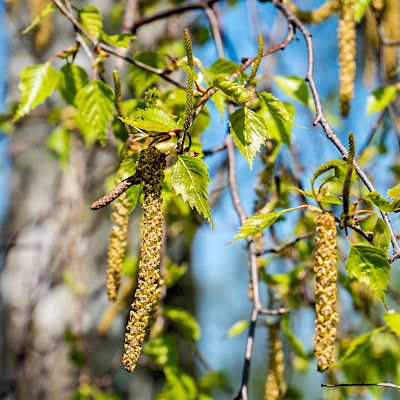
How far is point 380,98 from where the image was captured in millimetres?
1952

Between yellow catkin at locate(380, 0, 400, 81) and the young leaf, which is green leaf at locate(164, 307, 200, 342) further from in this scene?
yellow catkin at locate(380, 0, 400, 81)

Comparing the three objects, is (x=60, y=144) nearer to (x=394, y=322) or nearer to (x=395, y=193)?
(x=394, y=322)

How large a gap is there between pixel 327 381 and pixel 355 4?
1.19 meters

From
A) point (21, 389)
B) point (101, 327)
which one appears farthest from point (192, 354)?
point (21, 389)

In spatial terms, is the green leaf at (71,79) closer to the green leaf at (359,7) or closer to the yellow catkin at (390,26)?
the green leaf at (359,7)

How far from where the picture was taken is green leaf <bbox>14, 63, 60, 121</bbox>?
149cm

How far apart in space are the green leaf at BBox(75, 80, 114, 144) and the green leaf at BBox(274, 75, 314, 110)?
1.58ft

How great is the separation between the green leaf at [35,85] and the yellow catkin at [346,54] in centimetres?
73

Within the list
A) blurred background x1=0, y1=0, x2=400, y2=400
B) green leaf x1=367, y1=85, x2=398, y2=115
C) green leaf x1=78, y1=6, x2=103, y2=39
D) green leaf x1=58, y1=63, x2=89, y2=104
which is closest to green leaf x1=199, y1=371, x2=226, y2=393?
blurred background x1=0, y1=0, x2=400, y2=400

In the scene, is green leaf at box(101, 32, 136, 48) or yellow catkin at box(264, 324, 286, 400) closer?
green leaf at box(101, 32, 136, 48)

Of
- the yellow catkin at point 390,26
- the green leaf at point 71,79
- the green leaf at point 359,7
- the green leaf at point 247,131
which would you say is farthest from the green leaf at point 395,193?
the yellow catkin at point 390,26

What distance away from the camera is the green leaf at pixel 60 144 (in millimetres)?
2709

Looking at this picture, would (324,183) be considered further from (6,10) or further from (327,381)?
(6,10)

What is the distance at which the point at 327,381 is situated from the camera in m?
1.98
